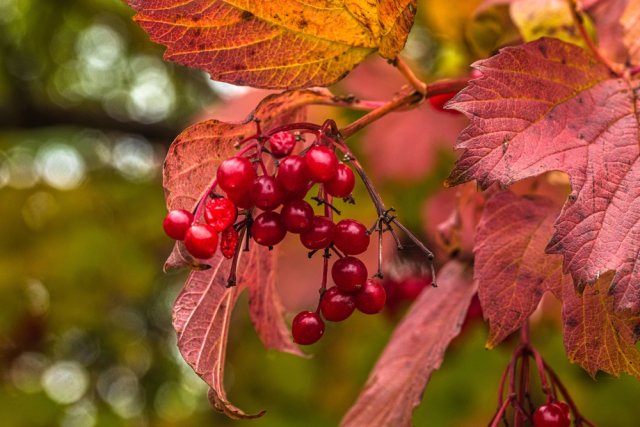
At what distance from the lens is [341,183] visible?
0.70m

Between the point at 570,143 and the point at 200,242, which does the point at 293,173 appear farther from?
the point at 570,143

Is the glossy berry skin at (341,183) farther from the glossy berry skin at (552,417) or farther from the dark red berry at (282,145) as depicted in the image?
the glossy berry skin at (552,417)

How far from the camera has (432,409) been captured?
6.29ft

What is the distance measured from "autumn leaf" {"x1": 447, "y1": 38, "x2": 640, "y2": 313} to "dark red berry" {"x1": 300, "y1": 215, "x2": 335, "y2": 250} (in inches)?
4.8

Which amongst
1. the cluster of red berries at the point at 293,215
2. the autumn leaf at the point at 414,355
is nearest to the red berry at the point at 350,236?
the cluster of red berries at the point at 293,215

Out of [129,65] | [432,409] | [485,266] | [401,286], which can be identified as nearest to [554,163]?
[485,266]

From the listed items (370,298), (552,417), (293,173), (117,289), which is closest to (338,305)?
(370,298)

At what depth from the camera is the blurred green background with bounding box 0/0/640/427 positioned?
6.15 ft

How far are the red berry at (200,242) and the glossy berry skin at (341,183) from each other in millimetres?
120

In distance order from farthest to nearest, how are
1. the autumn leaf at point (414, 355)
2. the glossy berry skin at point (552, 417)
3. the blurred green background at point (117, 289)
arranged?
the blurred green background at point (117, 289)
the autumn leaf at point (414, 355)
the glossy berry skin at point (552, 417)

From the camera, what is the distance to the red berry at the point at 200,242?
0.65 m

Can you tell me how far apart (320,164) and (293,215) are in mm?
55

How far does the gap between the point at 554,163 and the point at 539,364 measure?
273 millimetres

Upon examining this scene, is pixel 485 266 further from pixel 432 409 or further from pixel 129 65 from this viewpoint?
pixel 129 65
